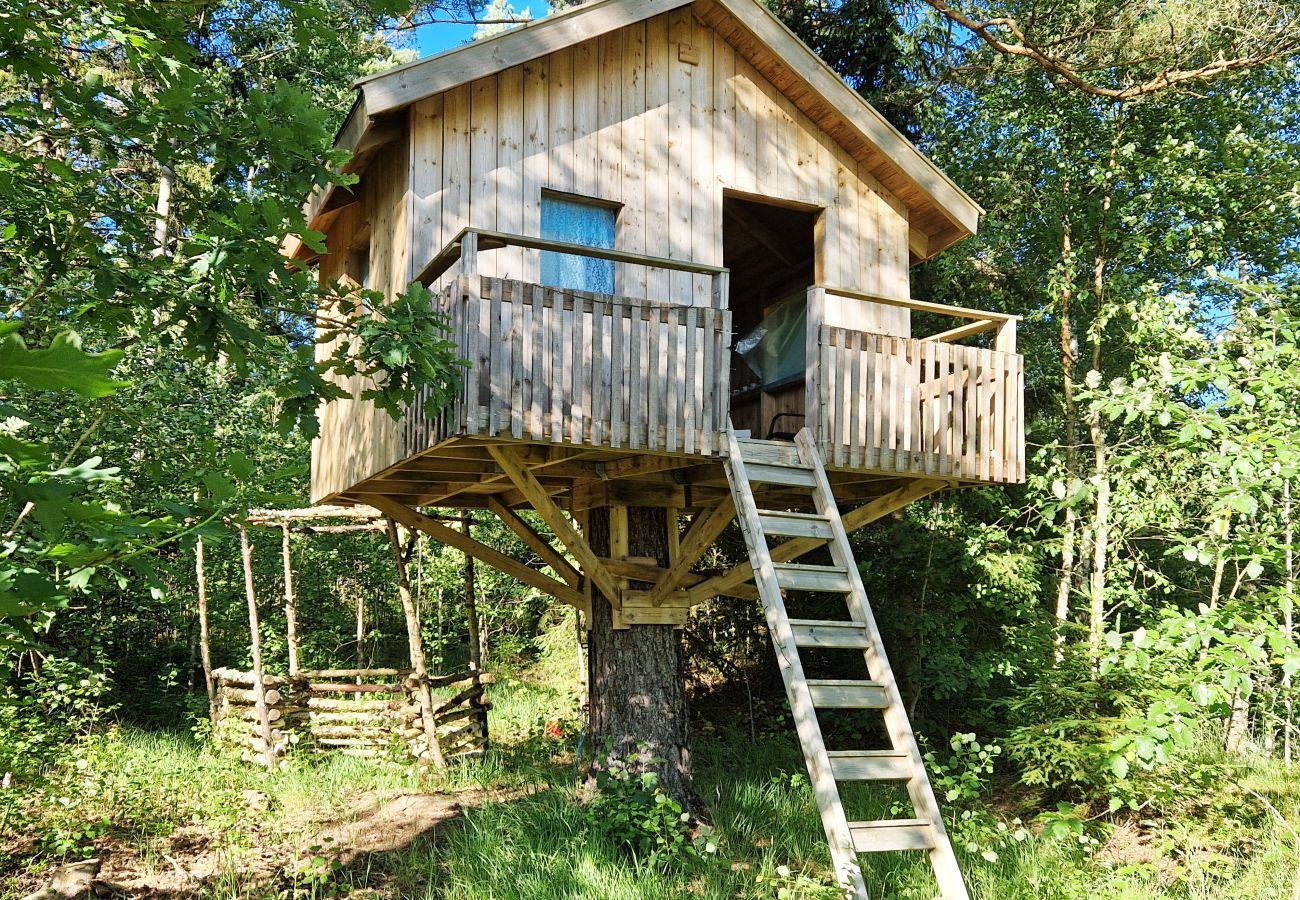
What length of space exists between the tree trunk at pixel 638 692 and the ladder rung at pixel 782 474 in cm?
217

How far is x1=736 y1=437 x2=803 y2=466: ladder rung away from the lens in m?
7.31

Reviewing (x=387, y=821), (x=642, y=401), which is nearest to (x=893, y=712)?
(x=642, y=401)

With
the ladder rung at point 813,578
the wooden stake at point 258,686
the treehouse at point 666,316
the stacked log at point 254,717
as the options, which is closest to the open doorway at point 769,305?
the treehouse at point 666,316

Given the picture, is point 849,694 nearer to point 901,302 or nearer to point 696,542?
point 696,542

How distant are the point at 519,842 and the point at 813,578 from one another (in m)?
3.08

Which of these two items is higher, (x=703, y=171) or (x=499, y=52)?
(x=499, y=52)

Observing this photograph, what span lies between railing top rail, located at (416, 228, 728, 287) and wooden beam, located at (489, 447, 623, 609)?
1.34 metres

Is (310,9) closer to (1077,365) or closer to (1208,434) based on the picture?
(1208,434)

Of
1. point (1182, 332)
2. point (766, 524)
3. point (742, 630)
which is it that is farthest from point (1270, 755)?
point (766, 524)

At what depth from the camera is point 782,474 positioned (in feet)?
23.4

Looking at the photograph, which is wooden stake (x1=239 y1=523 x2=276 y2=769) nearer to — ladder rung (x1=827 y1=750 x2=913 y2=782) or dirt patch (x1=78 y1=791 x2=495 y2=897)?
dirt patch (x1=78 y1=791 x2=495 y2=897)

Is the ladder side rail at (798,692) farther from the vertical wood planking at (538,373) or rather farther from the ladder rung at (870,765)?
the vertical wood planking at (538,373)

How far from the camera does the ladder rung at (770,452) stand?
731 cm

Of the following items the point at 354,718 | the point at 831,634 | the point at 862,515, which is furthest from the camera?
the point at 354,718
